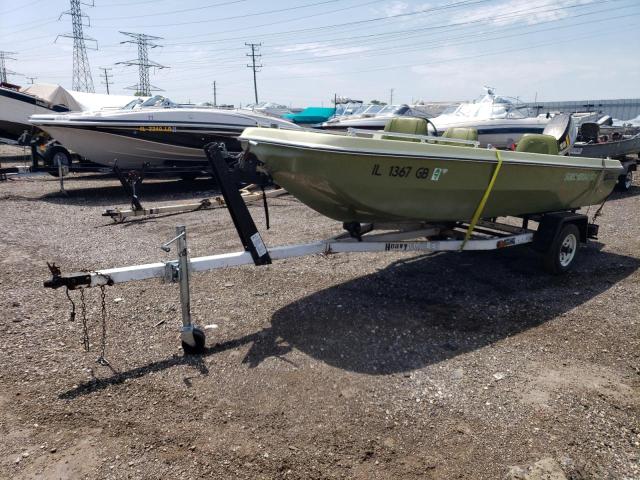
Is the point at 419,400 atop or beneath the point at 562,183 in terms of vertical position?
beneath

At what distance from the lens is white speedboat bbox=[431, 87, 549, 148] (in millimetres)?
12750

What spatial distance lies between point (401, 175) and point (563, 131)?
3.89 meters

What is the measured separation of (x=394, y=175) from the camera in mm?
3996

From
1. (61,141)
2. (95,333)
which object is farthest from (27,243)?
(61,141)

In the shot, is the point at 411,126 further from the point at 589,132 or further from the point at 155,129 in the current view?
the point at 589,132

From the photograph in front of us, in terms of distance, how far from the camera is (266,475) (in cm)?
238

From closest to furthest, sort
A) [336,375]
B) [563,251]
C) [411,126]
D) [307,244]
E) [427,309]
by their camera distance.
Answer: [336,375] → [307,244] → [427,309] → [563,251] → [411,126]

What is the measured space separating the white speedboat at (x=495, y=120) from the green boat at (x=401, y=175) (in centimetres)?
767

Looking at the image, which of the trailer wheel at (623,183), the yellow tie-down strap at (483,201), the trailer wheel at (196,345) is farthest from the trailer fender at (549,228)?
the trailer wheel at (623,183)

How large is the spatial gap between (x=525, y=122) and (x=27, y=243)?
11643 millimetres

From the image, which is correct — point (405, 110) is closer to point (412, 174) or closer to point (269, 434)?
point (412, 174)

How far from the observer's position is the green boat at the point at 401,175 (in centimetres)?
381

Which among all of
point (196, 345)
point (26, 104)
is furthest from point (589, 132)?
point (26, 104)

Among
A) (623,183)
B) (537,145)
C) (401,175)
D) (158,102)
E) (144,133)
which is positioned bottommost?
(623,183)
